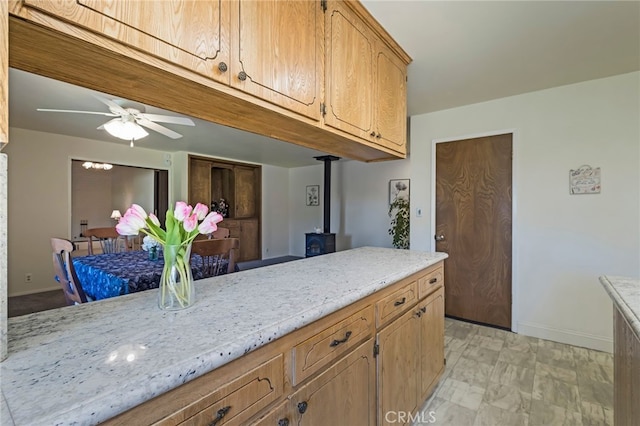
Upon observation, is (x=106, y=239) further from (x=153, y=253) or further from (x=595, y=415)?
(x=595, y=415)

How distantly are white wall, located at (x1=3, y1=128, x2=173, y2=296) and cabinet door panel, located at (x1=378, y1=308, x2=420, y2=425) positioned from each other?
16.1ft

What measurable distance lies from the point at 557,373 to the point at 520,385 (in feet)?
1.29

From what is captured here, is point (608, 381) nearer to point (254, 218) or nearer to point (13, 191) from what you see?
point (254, 218)

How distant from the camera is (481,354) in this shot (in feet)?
8.19

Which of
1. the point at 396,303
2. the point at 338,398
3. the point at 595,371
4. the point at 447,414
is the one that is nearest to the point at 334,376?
the point at 338,398

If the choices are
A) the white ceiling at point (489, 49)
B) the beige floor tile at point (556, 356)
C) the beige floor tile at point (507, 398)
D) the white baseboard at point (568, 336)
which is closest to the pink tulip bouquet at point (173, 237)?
the white ceiling at point (489, 49)

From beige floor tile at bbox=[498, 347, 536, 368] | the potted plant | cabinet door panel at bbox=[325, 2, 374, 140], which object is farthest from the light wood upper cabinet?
the potted plant

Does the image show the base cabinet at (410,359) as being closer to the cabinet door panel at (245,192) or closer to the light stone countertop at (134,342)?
the light stone countertop at (134,342)

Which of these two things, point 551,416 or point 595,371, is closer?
point 551,416

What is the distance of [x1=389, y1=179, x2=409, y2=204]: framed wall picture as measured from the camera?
588 centimetres

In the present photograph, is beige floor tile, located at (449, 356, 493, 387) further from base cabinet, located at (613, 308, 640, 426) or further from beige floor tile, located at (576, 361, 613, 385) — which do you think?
base cabinet, located at (613, 308, 640, 426)

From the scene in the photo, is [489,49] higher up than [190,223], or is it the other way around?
[489,49]

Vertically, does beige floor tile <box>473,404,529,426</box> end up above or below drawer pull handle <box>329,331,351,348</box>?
below

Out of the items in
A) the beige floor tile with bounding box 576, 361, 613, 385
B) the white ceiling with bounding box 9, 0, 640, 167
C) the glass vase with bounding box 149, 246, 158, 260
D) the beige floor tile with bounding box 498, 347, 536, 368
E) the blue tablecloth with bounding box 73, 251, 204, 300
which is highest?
the white ceiling with bounding box 9, 0, 640, 167
